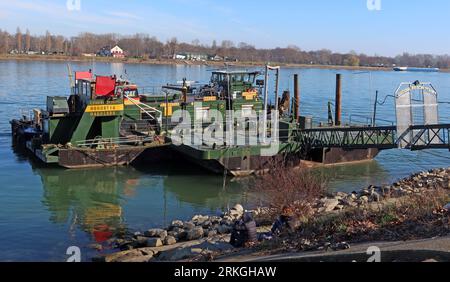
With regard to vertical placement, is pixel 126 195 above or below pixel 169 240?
below

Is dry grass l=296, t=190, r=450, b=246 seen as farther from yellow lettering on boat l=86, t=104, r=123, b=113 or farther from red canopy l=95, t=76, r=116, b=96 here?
red canopy l=95, t=76, r=116, b=96

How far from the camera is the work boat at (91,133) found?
2588 cm

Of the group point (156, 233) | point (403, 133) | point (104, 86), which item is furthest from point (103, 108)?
point (403, 133)

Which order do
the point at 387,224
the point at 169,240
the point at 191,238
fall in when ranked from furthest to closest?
the point at 191,238 < the point at 169,240 < the point at 387,224

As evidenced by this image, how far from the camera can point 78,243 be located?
15.4 m

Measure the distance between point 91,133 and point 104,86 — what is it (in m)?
2.65

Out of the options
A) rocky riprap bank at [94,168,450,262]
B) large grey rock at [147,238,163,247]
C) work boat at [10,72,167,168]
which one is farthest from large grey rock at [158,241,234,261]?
work boat at [10,72,167,168]

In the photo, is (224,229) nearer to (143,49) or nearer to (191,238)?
(191,238)

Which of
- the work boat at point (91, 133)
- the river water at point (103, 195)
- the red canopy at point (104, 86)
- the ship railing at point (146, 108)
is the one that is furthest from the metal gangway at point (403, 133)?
the red canopy at point (104, 86)

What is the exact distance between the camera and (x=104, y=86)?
2664 cm
